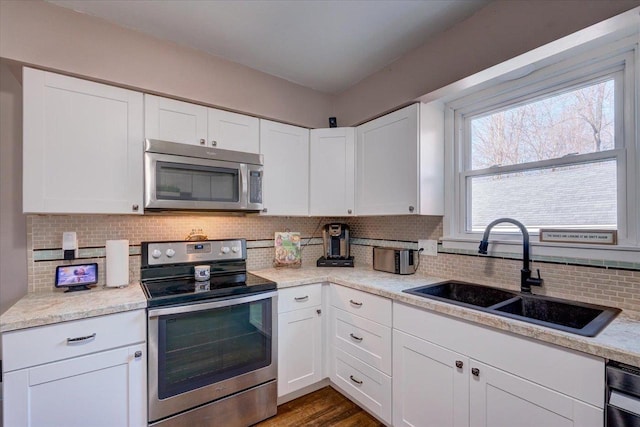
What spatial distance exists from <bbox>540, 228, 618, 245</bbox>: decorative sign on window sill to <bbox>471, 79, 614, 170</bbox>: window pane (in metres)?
0.42

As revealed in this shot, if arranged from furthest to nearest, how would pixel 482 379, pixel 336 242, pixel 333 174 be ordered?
pixel 336 242
pixel 333 174
pixel 482 379

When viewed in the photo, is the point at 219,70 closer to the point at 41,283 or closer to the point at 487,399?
the point at 41,283

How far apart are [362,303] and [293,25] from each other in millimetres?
1785

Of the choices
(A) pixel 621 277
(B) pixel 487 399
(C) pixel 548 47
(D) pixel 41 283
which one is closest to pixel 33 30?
(D) pixel 41 283

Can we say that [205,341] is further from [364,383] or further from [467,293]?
[467,293]

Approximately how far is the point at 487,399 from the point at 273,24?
2244mm

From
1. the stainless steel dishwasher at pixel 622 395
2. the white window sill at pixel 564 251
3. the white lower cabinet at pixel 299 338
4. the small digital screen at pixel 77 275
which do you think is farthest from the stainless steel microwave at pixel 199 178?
the stainless steel dishwasher at pixel 622 395

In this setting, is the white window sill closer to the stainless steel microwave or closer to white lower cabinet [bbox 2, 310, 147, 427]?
the stainless steel microwave

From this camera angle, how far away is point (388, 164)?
2.21 m

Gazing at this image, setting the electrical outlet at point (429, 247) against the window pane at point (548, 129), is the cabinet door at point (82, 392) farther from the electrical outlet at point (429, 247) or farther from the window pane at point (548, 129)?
the window pane at point (548, 129)

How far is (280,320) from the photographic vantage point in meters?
2.02

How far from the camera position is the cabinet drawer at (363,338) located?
1803 mm

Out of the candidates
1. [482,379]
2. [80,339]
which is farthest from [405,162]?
[80,339]

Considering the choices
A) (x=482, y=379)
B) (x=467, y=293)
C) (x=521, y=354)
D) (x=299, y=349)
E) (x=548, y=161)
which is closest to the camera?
(x=521, y=354)
